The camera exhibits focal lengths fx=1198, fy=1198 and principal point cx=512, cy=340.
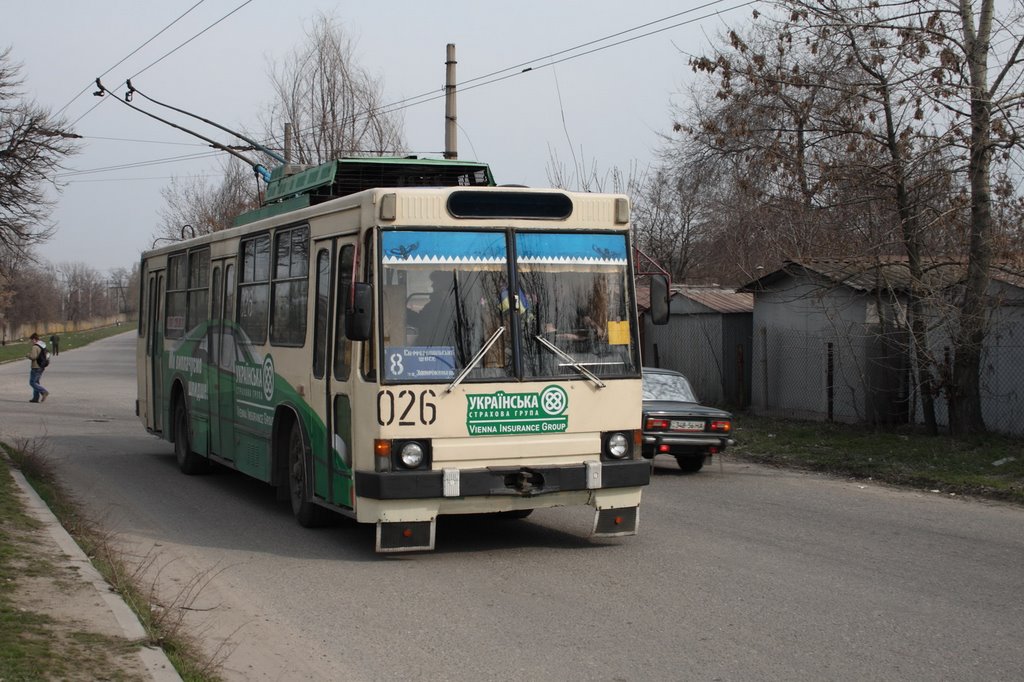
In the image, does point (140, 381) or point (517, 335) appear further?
point (140, 381)

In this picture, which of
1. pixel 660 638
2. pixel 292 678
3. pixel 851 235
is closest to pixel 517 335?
pixel 660 638

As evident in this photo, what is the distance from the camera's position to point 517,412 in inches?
365

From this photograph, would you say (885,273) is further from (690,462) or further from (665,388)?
(690,462)

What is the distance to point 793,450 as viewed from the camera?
18.8m

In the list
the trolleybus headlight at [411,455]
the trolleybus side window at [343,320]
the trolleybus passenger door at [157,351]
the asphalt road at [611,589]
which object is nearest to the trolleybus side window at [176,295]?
the trolleybus passenger door at [157,351]

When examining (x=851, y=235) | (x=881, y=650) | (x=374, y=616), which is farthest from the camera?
(x=851, y=235)

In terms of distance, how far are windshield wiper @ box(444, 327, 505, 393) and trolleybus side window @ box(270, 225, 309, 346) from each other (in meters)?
2.06

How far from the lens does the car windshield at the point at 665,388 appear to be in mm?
16984

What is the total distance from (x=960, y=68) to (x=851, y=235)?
3.66 meters

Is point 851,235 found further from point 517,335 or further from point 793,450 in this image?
point 517,335

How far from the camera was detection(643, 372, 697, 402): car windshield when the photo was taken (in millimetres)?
16984

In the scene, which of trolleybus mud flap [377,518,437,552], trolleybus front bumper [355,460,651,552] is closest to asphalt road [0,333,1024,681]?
trolleybus mud flap [377,518,437,552]

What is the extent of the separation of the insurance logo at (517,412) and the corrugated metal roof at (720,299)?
1765 cm

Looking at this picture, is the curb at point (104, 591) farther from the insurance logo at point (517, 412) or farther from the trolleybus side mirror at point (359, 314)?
the insurance logo at point (517, 412)
